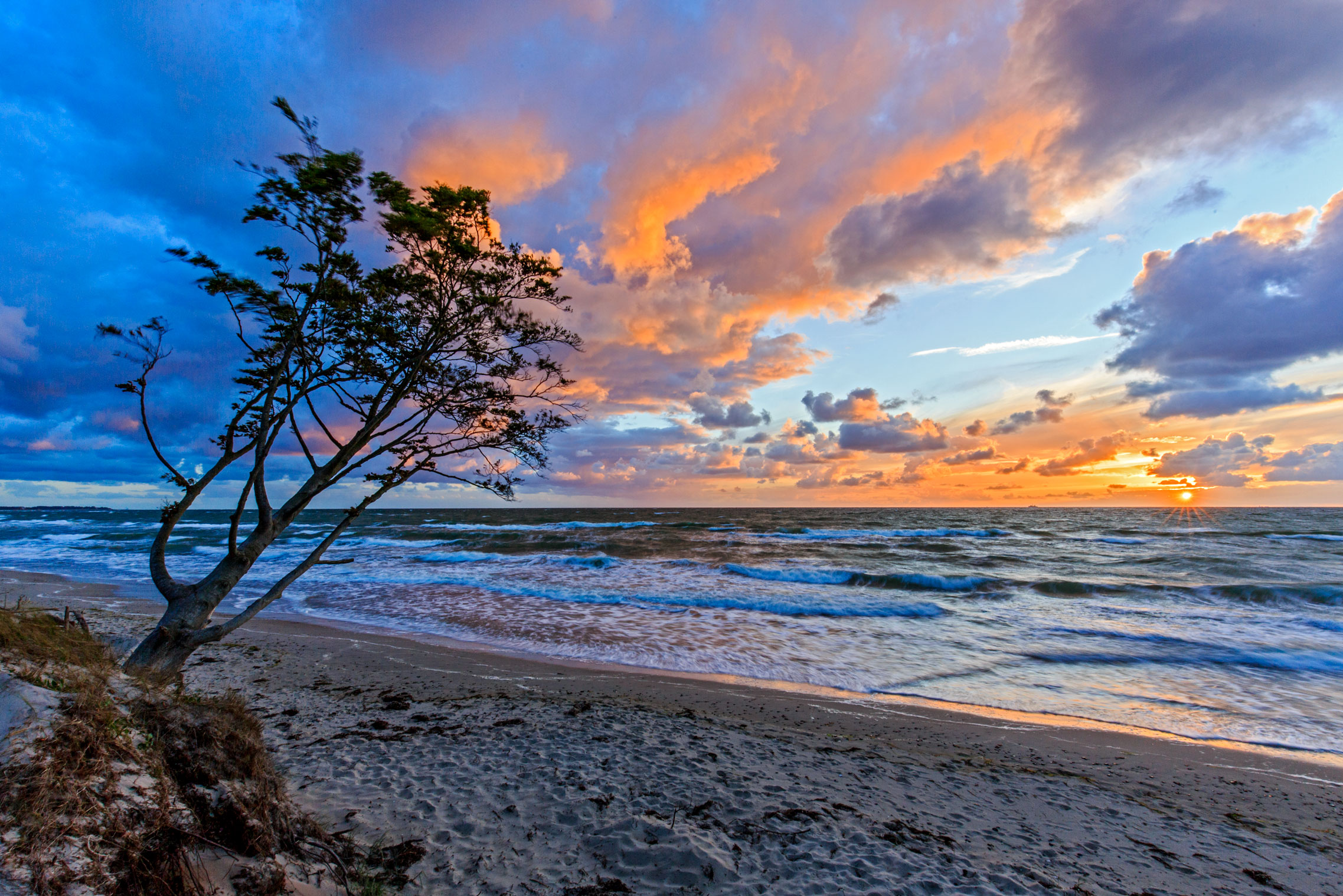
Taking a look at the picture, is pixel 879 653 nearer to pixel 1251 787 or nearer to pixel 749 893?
pixel 1251 787

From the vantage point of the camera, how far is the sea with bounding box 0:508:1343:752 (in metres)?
10.0

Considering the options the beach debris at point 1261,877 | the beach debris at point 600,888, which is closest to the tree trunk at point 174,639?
the beach debris at point 600,888

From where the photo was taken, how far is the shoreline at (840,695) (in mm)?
7641

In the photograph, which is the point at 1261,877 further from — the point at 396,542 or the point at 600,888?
the point at 396,542

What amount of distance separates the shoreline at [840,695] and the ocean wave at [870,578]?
531 inches

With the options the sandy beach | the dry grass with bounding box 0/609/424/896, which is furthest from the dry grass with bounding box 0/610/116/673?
the sandy beach

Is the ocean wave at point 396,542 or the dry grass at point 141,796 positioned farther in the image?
the ocean wave at point 396,542

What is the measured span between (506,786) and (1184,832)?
707cm

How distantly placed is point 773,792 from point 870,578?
19783 mm

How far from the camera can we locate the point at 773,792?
217 inches

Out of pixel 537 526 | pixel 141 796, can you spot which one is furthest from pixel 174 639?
pixel 537 526

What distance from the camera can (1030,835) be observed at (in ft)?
16.5

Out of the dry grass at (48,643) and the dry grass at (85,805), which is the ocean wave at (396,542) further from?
the dry grass at (85,805)

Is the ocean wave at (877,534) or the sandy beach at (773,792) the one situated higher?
the sandy beach at (773,792)
